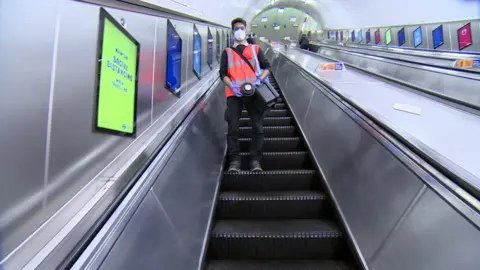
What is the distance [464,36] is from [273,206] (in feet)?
31.5

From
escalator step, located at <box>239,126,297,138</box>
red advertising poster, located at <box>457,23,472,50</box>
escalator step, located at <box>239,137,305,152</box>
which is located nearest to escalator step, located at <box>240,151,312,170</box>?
A: escalator step, located at <box>239,137,305,152</box>

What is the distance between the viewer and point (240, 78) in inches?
137

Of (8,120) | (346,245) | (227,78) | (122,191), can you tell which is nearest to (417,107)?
(346,245)

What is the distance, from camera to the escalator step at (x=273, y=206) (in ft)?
9.35

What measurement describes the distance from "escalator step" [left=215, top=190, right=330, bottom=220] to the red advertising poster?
9.10m

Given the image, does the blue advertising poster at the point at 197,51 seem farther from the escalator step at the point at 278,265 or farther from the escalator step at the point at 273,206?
the escalator step at the point at 278,265

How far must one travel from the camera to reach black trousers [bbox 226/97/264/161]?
11.5 ft

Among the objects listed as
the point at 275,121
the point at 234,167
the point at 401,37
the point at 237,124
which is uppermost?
the point at 401,37

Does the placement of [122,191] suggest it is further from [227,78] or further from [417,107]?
[417,107]

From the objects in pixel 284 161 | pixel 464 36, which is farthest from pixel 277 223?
pixel 464 36

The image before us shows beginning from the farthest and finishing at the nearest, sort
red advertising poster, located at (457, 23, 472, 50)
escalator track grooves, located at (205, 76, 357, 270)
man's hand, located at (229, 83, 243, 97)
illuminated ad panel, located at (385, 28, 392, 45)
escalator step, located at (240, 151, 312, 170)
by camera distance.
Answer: illuminated ad panel, located at (385, 28, 392, 45), red advertising poster, located at (457, 23, 472, 50), escalator step, located at (240, 151, 312, 170), man's hand, located at (229, 83, 243, 97), escalator track grooves, located at (205, 76, 357, 270)

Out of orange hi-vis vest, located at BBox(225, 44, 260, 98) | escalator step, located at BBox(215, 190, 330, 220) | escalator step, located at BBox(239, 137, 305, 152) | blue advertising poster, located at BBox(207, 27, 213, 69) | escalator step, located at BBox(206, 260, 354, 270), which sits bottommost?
escalator step, located at BBox(206, 260, 354, 270)

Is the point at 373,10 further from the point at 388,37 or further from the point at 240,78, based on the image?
the point at 240,78

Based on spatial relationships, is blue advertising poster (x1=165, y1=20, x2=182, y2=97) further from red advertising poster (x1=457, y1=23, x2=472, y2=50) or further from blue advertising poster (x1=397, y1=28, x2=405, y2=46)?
blue advertising poster (x1=397, y1=28, x2=405, y2=46)
